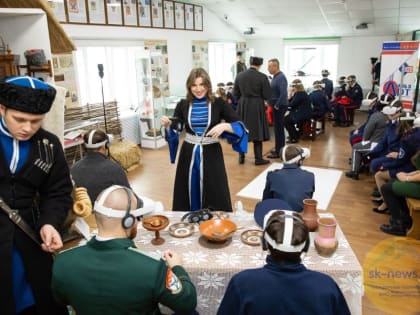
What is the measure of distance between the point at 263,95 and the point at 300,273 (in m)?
4.59

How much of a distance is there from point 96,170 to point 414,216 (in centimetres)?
256

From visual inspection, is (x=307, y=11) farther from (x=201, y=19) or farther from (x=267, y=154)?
(x=267, y=154)

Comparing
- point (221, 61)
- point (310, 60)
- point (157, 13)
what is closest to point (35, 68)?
point (157, 13)

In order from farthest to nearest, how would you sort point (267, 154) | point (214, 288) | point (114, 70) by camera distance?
point (114, 70) → point (267, 154) → point (214, 288)

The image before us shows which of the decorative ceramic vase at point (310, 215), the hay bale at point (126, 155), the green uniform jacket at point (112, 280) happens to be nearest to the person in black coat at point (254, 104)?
the hay bale at point (126, 155)

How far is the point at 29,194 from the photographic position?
54.7 inches

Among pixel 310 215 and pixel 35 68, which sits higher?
pixel 35 68

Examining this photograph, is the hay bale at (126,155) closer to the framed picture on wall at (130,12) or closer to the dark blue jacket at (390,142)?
the framed picture on wall at (130,12)

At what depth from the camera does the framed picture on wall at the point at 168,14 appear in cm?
711

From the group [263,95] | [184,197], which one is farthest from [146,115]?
[184,197]

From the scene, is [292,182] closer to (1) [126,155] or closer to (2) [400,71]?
(1) [126,155]

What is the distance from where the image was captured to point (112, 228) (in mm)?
1217

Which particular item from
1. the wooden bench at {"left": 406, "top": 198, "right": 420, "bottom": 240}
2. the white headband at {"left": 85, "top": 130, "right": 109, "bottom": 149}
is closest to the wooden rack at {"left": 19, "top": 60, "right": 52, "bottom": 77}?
the white headband at {"left": 85, "top": 130, "right": 109, "bottom": 149}

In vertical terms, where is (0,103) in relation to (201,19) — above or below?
below
